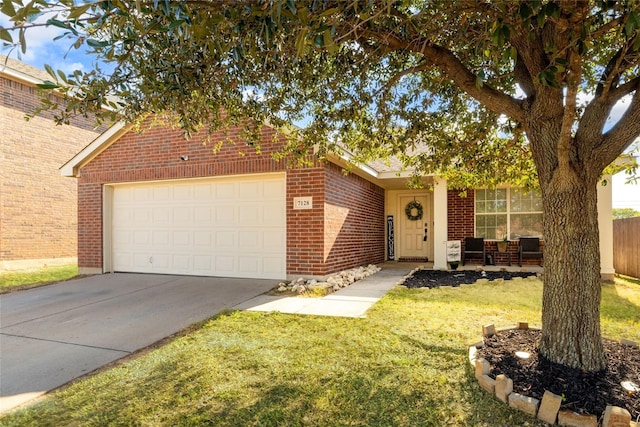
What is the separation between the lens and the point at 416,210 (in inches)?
480

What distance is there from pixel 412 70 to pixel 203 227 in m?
6.36

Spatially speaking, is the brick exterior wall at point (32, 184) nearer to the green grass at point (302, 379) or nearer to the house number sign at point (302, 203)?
the house number sign at point (302, 203)

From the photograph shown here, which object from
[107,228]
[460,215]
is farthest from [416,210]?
[107,228]

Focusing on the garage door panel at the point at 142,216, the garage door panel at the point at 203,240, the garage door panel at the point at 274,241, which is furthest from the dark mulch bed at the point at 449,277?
the garage door panel at the point at 142,216

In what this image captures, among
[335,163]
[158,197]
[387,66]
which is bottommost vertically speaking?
[158,197]

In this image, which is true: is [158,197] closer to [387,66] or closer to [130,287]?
[130,287]

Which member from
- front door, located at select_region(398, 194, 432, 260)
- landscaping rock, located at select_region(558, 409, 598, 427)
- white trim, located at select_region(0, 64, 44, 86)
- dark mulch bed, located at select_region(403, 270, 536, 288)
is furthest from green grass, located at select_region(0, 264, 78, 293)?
front door, located at select_region(398, 194, 432, 260)

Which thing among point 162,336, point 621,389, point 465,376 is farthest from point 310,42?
point 162,336

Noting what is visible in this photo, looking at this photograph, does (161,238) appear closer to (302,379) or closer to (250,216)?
(250,216)

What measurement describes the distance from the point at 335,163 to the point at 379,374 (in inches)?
213

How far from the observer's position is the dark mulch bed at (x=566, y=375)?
241 cm

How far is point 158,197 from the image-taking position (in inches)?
354

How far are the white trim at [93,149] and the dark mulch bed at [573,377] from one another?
926cm

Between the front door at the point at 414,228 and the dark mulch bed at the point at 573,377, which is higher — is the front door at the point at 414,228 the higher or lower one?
the higher one
